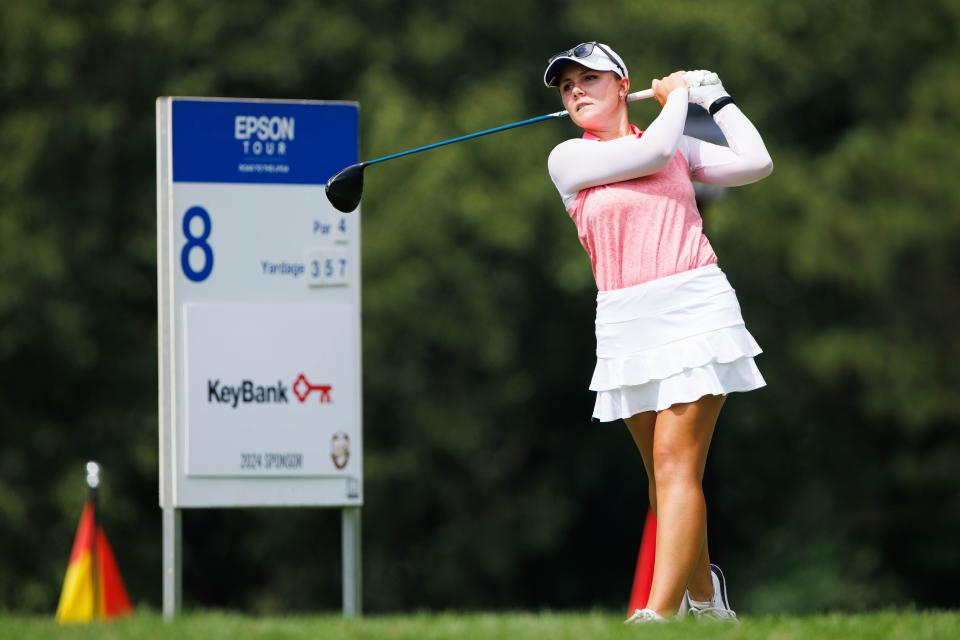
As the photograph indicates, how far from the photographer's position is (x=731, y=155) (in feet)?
21.2

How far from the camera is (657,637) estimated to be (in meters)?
5.47

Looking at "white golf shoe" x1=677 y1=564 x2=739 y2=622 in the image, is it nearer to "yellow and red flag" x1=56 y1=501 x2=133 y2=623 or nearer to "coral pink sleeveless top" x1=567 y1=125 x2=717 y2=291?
"coral pink sleeveless top" x1=567 y1=125 x2=717 y2=291

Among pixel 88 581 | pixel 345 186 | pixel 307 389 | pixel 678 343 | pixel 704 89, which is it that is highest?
pixel 704 89

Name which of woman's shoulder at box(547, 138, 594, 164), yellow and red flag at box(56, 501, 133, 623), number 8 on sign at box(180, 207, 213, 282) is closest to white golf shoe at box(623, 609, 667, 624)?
woman's shoulder at box(547, 138, 594, 164)

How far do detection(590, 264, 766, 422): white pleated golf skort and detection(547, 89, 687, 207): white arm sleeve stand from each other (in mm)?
363

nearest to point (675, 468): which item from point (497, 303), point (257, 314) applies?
point (257, 314)

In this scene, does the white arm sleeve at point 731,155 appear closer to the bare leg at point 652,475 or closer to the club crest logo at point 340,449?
the bare leg at point 652,475

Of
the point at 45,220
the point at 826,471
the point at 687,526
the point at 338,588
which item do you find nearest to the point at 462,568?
the point at 338,588

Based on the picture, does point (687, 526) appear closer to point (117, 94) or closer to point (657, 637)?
point (657, 637)

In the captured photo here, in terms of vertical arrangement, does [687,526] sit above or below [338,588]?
above

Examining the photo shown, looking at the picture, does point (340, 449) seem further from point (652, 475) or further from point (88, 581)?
point (652, 475)

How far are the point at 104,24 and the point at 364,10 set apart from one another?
4055 millimetres

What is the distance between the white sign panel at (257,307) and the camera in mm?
A: 8820

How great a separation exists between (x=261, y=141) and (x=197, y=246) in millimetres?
604
